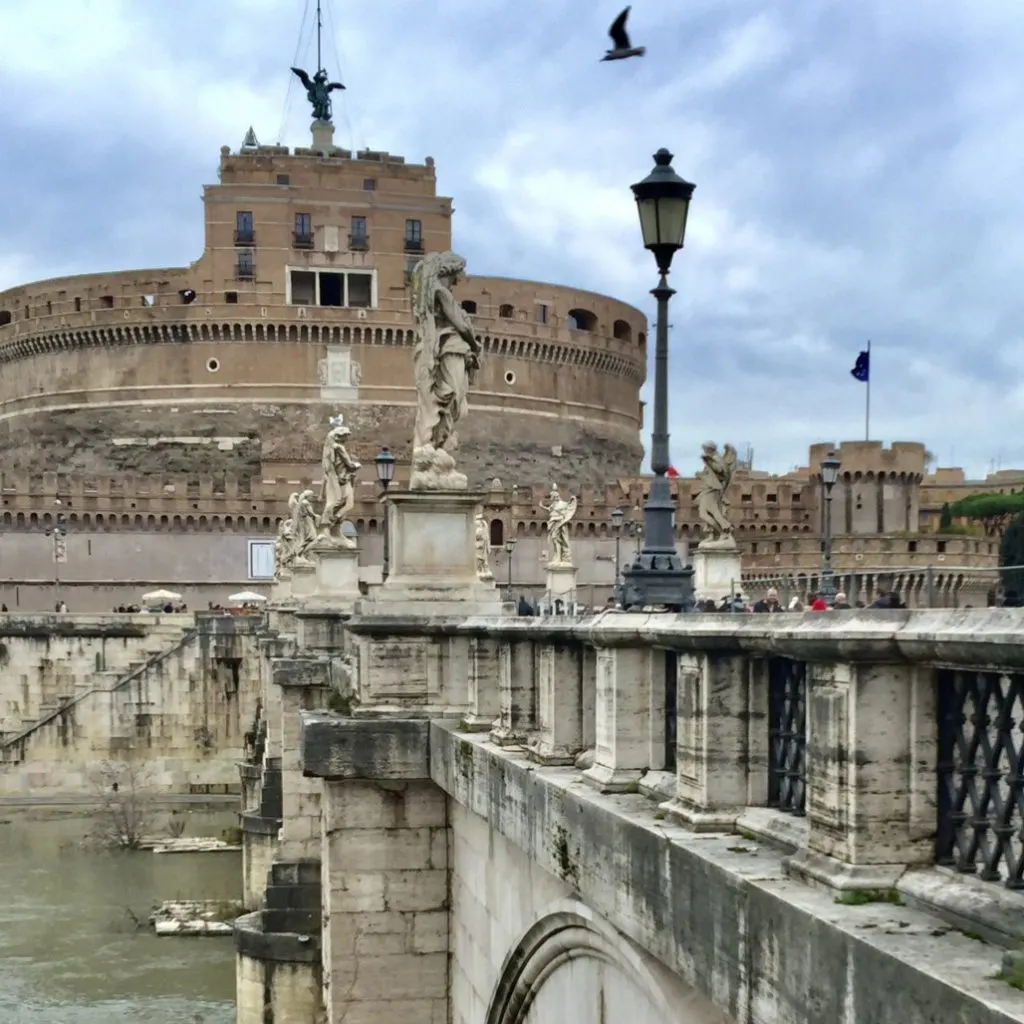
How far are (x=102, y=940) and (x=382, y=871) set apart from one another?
678 inches

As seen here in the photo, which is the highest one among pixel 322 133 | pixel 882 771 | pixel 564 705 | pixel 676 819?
pixel 322 133

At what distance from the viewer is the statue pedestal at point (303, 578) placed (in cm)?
2508

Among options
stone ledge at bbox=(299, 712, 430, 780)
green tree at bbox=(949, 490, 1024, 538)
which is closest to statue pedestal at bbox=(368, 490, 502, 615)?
stone ledge at bbox=(299, 712, 430, 780)

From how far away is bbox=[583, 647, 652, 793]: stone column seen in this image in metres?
5.55

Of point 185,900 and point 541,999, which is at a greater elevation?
point 541,999

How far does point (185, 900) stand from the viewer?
88.5 ft

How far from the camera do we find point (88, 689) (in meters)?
41.0

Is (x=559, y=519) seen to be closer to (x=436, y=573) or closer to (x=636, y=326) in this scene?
(x=436, y=573)

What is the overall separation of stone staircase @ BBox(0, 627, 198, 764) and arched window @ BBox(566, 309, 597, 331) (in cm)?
3821

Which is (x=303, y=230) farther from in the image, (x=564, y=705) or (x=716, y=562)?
(x=564, y=705)

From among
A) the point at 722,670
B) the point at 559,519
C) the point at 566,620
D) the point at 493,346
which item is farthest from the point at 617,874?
the point at 493,346

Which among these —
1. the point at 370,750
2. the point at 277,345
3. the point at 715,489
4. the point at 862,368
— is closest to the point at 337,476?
the point at 715,489

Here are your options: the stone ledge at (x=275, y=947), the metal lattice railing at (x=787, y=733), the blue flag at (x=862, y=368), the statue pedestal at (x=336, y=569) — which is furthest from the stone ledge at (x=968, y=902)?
the blue flag at (x=862, y=368)

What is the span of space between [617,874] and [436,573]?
4.91m
